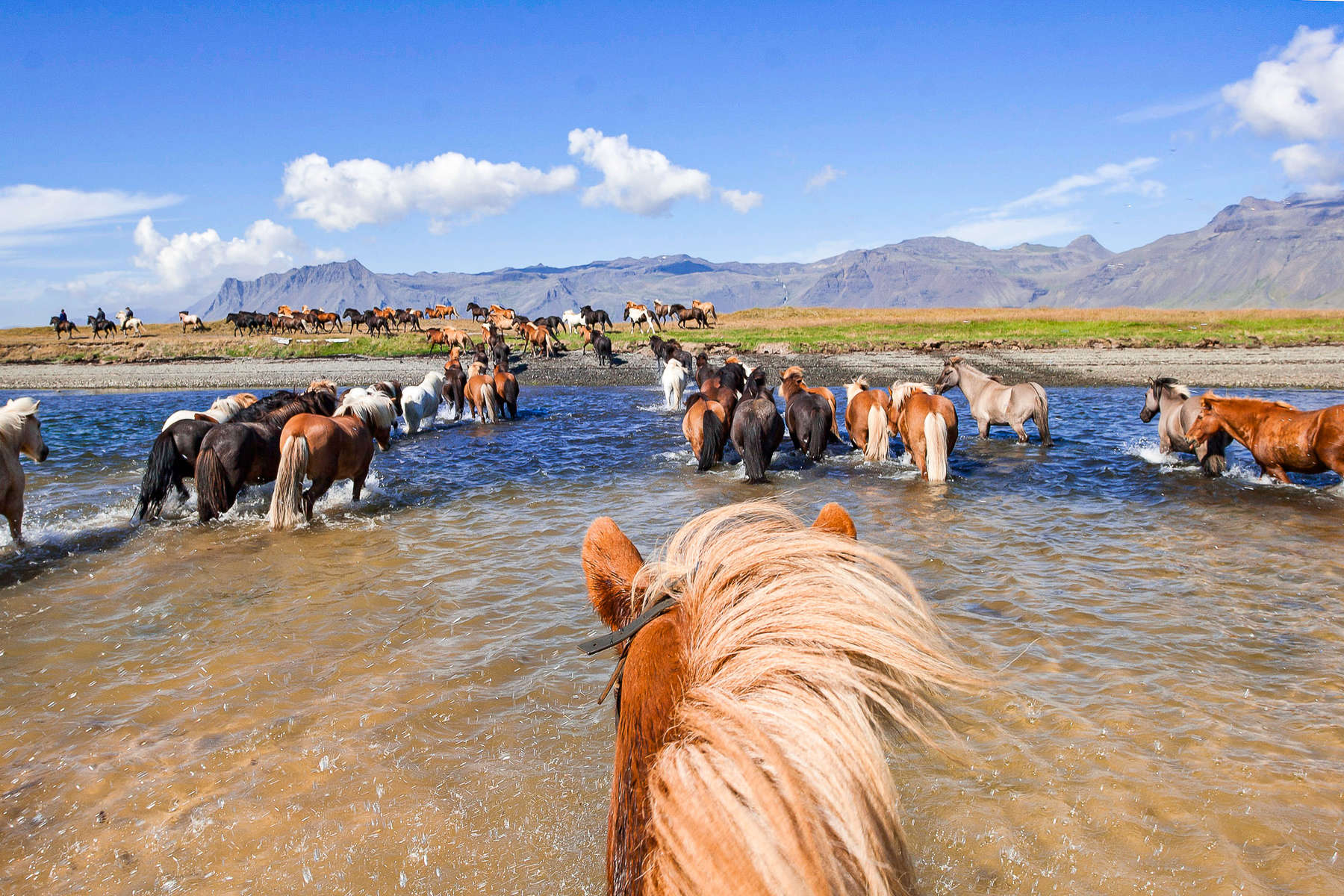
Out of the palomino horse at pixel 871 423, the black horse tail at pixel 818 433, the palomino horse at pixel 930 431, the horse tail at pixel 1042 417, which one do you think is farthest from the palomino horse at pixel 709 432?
the horse tail at pixel 1042 417

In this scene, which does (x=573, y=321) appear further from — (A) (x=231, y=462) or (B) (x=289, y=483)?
(B) (x=289, y=483)

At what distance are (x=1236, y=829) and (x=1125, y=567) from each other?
12.1 feet

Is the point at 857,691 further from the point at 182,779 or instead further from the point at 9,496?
the point at 9,496

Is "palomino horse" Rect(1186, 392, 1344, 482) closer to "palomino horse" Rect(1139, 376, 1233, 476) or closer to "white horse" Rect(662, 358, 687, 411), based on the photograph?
"palomino horse" Rect(1139, 376, 1233, 476)

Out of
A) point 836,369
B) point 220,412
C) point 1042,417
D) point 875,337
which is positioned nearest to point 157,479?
point 220,412

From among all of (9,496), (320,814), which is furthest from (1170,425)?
(9,496)

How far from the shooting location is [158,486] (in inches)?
A: 320

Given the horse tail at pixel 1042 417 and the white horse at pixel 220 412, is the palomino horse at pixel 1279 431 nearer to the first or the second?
the horse tail at pixel 1042 417

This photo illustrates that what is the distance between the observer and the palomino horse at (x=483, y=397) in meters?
17.0

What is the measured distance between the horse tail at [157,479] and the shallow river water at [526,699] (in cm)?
30

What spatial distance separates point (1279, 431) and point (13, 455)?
14611 millimetres

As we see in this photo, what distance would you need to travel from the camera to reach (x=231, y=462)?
7910 millimetres

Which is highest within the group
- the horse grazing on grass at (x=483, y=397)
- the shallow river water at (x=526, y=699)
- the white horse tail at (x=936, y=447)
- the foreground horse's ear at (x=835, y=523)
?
the foreground horse's ear at (x=835, y=523)

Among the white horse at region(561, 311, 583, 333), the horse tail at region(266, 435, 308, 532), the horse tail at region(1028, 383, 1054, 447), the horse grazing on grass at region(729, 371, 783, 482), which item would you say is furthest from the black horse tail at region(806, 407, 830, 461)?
the white horse at region(561, 311, 583, 333)
